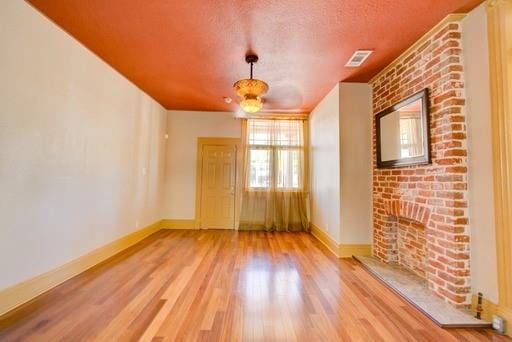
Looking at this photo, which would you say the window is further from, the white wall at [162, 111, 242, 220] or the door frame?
the white wall at [162, 111, 242, 220]

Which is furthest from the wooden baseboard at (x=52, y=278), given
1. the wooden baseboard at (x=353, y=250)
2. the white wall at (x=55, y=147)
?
the wooden baseboard at (x=353, y=250)

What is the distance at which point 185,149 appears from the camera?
5.75 m

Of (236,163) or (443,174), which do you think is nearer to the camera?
(443,174)

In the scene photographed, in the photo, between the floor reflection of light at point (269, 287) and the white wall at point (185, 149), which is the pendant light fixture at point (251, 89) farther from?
the white wall at point (185, 149)

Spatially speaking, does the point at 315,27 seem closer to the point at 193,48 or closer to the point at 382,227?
the point at 193,48

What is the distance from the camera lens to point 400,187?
3.04 metres

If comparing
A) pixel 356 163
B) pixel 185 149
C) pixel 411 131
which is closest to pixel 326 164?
pixel 356 163

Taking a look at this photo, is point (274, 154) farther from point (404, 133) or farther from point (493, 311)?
point (493, 311)

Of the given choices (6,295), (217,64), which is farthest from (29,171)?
(217,64)

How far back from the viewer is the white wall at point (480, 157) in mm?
2029

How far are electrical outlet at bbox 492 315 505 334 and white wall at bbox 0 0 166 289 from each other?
12.8 feet

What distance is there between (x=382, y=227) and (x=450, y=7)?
257 centimetres

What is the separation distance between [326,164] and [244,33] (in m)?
2.69

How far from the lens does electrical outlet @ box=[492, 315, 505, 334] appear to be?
187 cm
